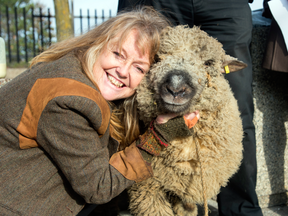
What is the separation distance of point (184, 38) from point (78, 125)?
2.96 feet

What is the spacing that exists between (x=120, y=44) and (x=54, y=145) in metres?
0.77

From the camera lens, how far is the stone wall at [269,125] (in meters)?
2.71

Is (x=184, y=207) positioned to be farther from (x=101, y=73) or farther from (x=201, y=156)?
(x=101, y=73)

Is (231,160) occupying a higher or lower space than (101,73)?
lower

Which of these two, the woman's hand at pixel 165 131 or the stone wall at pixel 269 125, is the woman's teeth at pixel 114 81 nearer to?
the woman's hand at pixel 165 131

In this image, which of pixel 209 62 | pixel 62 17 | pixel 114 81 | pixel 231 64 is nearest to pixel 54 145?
pixel 114 81

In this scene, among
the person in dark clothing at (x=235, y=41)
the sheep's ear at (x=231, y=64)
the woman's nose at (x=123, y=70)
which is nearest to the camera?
the woman's nose at (x=123, y=70)

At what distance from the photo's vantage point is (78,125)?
1339mm

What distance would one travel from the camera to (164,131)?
1503mm

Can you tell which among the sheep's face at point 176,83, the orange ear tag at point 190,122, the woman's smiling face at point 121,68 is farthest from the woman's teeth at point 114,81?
the orange ear tag at point 190,122

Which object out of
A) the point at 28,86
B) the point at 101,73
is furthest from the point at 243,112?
the point at 28,86

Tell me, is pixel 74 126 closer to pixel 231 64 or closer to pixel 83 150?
pixel 83 150

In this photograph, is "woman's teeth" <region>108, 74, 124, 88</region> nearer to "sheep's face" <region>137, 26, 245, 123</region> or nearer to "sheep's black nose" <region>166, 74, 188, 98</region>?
"sheep's face" <region>137, 26, 245, 123</region>

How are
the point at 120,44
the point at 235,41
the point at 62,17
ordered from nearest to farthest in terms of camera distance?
the point at 120,44, the point at 235,41, the point at 62,17
